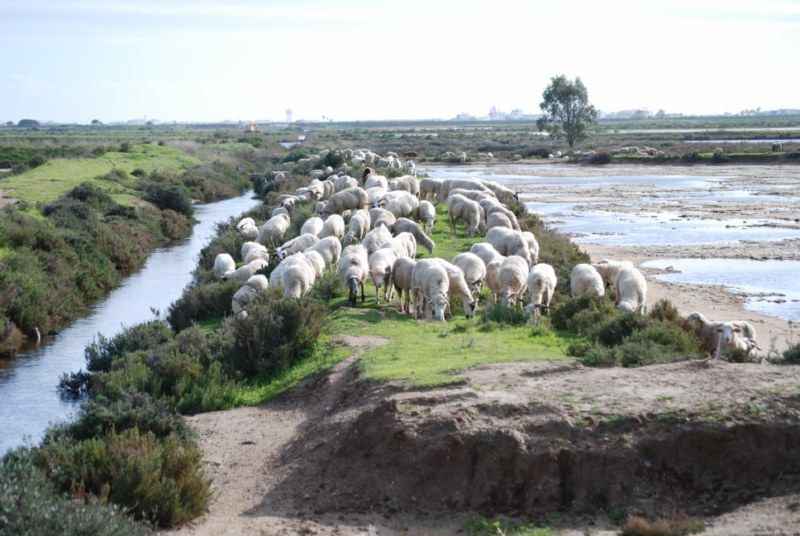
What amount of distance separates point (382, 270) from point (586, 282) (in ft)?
13.2

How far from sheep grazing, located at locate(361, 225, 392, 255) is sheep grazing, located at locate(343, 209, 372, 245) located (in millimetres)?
2281

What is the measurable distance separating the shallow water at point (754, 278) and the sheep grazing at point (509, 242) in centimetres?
518

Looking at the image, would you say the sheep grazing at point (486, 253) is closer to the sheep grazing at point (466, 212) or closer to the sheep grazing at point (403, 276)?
the sheep grazing at point (403, 276)

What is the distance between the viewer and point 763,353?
15453mm

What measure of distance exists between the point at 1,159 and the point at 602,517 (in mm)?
56232

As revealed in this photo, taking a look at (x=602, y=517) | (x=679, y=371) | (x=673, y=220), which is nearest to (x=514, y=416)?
(x=602, y=517)

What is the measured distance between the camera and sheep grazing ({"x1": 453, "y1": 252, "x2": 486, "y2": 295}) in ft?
59.4

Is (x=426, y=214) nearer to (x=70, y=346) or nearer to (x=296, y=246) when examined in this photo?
(x=296, y=246)

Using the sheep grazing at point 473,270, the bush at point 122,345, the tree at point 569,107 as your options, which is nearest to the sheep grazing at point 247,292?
the bush at point 122,345

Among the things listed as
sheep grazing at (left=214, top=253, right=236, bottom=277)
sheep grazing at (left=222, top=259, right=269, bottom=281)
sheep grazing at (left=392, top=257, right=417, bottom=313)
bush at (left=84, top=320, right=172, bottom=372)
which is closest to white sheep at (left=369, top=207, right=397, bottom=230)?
sheep grazing at (left=222, top=259, right=269, bottom=281)

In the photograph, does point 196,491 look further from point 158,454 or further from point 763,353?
point 763,353

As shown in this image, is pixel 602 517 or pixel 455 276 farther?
pixel 455 276

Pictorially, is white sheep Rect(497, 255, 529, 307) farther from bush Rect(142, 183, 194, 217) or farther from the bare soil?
bush Rect(142, 183, 194, 217)

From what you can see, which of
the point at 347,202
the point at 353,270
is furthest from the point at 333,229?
the point at 353,270
